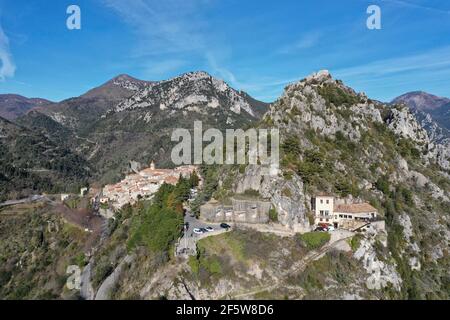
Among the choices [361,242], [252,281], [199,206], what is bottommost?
[252,281]

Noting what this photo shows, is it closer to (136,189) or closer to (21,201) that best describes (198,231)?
(136,189)

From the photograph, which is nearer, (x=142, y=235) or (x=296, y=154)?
(x=142, y=235)

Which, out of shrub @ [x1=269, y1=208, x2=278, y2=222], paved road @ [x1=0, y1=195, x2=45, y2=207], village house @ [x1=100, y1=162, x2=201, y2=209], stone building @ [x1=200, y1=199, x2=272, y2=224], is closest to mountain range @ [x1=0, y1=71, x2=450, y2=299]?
shrub @ [x1=269, y1=208, x2=278, y2=222]

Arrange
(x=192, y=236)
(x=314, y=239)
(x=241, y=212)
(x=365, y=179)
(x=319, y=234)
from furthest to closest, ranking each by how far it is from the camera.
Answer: (x=365, y=179), (x=241, y=212), (x=319, y=234), (x=192, y=236), (x=314, y=239)

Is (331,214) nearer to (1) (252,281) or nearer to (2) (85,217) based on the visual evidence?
(1) (252,281)

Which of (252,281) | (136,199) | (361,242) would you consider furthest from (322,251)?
(136,199)

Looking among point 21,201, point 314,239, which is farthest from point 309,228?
point 21,201

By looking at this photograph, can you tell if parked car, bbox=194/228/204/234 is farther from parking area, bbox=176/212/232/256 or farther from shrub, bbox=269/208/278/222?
shrub, bbox=269/208/278/222

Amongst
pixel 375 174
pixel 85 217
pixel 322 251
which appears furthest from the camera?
pixel 85 217
